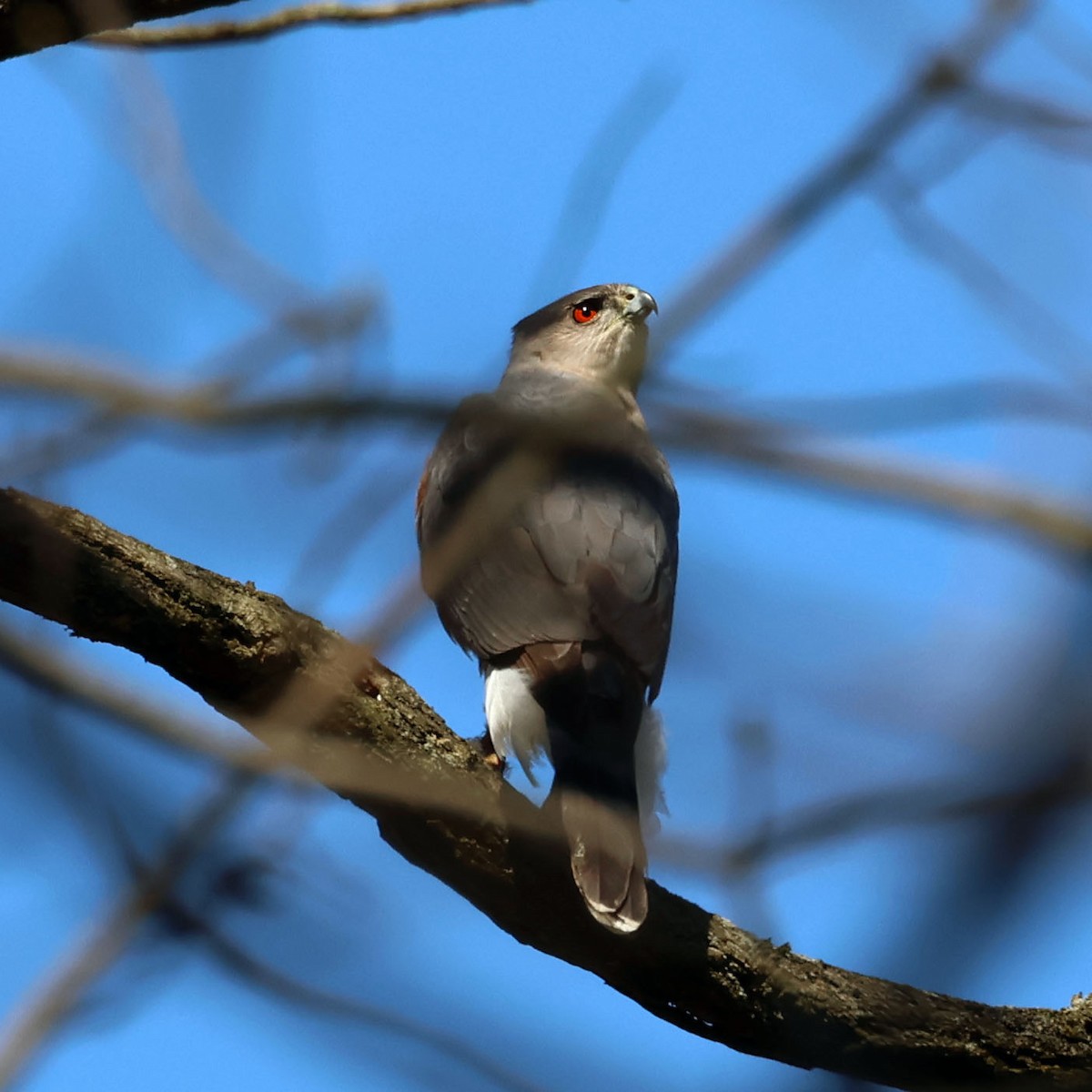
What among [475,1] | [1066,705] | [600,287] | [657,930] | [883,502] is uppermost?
[600,287]

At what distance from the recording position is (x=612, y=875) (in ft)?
11.5

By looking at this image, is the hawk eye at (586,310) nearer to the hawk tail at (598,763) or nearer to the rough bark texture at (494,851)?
the hawk tail at (598,763)

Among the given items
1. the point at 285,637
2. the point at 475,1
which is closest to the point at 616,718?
the point at 285,637

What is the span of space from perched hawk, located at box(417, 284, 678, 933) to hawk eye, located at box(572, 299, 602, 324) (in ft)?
5.46

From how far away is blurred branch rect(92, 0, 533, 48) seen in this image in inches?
137

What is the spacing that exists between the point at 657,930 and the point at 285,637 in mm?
1297

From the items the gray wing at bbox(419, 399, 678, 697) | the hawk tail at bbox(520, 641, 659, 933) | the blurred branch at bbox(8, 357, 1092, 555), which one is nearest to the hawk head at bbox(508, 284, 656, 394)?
the gray wing at bbox(419, 399, 678, 697)

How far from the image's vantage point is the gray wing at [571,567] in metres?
4.49

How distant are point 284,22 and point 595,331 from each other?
386 centimetres

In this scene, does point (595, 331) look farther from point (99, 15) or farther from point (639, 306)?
point (99, 15)

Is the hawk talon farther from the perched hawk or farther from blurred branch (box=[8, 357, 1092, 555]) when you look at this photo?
blurred branch (box=[8, 357, 1092, 555])

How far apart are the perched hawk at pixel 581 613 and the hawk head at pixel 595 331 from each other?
56.7 inches

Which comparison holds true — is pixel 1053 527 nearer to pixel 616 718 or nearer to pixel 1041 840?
pixel 1041 840

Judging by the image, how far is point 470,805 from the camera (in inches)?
132
